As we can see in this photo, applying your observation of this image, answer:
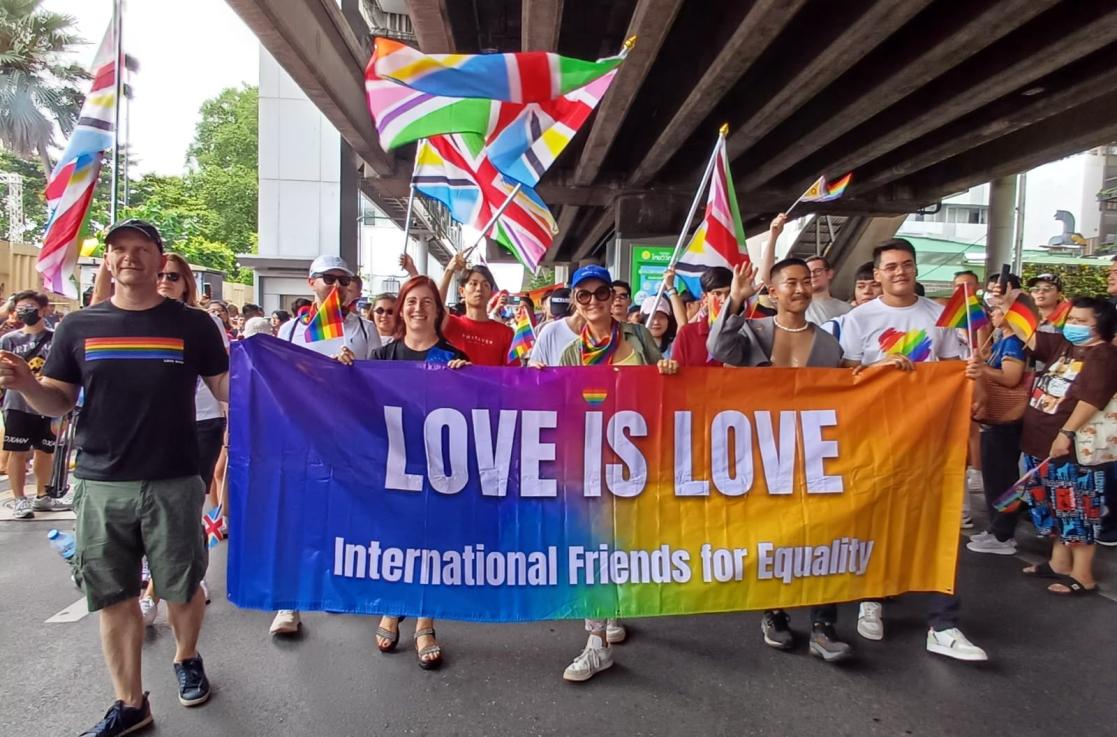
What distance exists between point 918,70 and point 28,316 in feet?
33.3

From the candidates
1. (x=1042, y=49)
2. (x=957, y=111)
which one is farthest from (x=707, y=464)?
(x=957, y=111)

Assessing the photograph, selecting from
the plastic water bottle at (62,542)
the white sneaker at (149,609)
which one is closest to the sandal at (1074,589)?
the white sneaker at (149,609)

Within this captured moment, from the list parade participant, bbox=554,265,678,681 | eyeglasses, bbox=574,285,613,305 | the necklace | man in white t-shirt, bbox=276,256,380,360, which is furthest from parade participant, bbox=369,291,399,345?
the necklace

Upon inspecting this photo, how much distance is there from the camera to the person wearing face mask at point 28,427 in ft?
19.0

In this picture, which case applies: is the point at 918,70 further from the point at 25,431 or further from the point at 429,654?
the point at 25,431

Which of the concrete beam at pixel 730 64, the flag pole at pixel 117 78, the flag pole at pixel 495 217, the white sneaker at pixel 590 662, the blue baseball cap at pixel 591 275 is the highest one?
the concrete beam at pixel 730 64

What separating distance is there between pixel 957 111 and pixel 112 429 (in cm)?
1131

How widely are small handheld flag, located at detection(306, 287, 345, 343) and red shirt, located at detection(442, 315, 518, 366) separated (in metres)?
0.84

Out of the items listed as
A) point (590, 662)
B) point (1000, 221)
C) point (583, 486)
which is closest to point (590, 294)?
point (583, 486)

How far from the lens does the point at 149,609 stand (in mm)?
3826

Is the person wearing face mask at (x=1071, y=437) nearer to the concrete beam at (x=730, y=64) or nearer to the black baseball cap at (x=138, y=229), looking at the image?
the concrete beam at (x=730, y=64)

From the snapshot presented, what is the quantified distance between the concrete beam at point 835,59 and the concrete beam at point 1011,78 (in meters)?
1.79

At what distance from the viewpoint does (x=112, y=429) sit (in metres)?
2.79

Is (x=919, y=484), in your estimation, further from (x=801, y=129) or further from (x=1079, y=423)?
(x=801, y=129)
